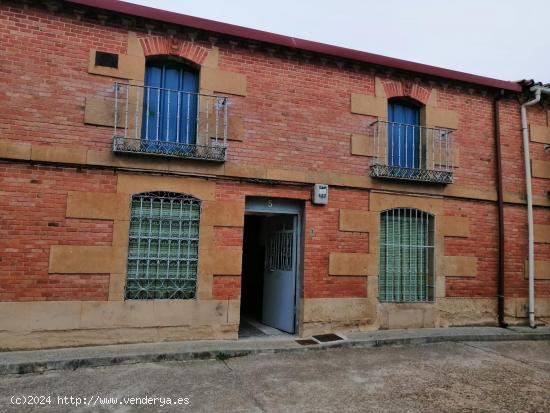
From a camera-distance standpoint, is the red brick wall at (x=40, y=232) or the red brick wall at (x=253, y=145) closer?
the red brick wall at (x=40, y=232)

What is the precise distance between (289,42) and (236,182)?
260 centimetres

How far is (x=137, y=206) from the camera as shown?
6.68 m

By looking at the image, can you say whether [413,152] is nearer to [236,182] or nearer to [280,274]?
[280,274]

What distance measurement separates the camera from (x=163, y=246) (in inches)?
267

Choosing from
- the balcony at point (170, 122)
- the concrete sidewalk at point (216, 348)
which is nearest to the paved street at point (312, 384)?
the concrete sidewalk at point (216, 348)

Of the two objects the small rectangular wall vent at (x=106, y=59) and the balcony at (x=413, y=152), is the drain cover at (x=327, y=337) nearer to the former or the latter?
the balcony at (x=413, y=152)

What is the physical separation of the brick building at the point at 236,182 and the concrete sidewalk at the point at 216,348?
31cm

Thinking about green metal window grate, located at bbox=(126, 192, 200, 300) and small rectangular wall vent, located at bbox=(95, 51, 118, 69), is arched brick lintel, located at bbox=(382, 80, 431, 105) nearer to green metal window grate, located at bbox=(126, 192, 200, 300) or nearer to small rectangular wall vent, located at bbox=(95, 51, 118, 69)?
green metal window grate, located at bbox=(126, 192, 200, 300)

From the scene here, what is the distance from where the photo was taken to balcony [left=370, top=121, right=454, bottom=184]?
807 centimetres

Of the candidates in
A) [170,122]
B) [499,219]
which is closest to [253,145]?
[170,122]

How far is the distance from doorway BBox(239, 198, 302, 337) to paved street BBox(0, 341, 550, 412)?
1454 millimetres

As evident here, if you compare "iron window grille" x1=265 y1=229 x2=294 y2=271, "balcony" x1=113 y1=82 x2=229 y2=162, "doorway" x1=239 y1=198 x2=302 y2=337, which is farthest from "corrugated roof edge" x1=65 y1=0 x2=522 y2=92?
"iron window grille" x1=265 y1=229 x2=294 y2=271

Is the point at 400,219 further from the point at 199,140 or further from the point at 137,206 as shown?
the point at 137,206

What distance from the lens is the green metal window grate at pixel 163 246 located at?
21.8ft
